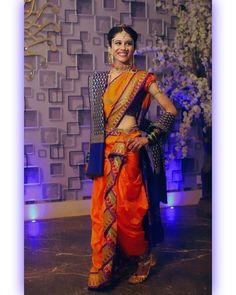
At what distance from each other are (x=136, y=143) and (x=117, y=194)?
198mm

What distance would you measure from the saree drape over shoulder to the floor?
12cm

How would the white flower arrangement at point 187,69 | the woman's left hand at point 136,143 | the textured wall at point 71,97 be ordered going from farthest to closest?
1. the white flower arrangement at point 187,69
2. the textured wall at point 71,97
3. the woman's left hand at point 136,143

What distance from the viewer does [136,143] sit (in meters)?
1.76

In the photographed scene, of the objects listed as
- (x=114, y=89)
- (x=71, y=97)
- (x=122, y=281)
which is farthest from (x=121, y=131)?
(x=122, y=281)

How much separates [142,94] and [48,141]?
1.54 ft

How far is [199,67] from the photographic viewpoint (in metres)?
2.19

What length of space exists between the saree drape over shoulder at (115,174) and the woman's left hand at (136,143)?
2 cm

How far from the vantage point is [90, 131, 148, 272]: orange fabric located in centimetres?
177

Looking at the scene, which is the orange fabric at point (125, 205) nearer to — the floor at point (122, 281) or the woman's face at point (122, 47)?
the floor at point (122, 281)

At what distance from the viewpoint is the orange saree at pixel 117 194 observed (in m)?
1.77

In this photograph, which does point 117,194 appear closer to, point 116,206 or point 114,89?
point 116,206

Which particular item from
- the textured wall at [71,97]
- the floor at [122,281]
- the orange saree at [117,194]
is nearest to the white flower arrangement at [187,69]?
the textured wall at [71,97]
